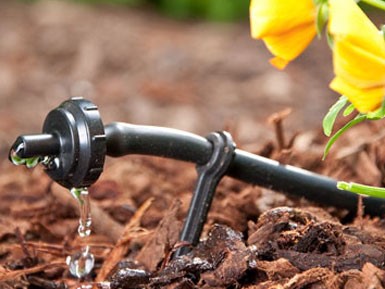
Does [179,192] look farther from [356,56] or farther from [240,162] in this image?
[356,56]

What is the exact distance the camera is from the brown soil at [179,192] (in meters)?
1.18

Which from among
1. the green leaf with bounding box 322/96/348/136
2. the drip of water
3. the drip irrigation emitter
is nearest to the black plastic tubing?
the drip irrigation emitter

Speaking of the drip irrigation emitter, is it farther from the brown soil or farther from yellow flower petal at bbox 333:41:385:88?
yellow flower petal at bbox 333:41:385:88

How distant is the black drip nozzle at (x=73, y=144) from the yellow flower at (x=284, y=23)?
0.29 metres

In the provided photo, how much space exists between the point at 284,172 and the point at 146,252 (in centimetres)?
24

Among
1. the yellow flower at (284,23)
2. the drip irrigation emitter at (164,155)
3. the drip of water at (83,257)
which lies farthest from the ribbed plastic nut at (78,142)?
the yellow flower at (284,23)

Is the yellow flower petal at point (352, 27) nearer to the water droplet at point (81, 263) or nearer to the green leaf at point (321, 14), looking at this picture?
the green leaf at point (321, 14)

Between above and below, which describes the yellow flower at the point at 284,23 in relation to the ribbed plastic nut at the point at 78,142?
above

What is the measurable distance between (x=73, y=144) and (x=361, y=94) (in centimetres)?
39

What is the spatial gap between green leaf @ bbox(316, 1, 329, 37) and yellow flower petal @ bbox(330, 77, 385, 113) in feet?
0.21

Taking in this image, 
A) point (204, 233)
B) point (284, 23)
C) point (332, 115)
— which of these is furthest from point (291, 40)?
point (204, 233)

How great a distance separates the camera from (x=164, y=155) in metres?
1.32

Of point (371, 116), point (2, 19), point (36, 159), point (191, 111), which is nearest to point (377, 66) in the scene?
point (371, 116)

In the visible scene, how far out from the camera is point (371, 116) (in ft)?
3.45
